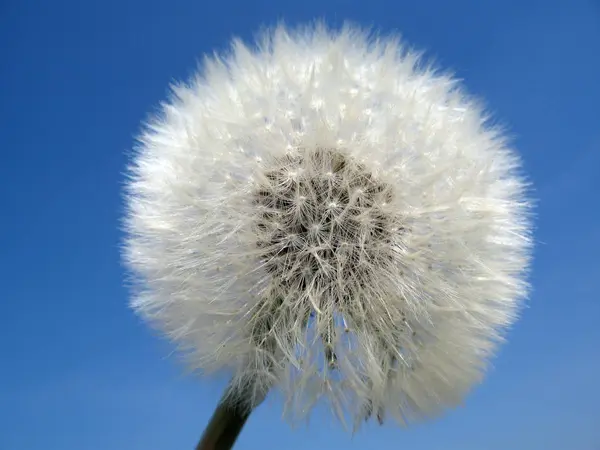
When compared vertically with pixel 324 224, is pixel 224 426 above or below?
below

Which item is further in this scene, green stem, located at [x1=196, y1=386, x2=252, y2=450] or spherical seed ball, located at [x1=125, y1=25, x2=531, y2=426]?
spherical seed ball, located at [x1=125, y1=25, x2=531, y2=426]

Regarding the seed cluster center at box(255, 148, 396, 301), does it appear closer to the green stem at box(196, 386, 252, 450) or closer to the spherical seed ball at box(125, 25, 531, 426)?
the spherical seed ball at box(125, 25, 531, 426)

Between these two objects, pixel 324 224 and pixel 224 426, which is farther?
pixel 324 224

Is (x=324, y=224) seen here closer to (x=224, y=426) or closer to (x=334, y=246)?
(x=334, y=246)

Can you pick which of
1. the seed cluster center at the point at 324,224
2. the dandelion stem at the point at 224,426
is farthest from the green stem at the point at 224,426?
the seed cluster center at the point at 324,224

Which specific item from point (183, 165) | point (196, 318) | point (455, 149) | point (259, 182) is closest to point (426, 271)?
point (455, 149)

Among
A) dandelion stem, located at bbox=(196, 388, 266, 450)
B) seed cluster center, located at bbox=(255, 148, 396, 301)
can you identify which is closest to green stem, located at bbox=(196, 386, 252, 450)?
dandelion stem, located at bbox=(196, 388, 266, 450)

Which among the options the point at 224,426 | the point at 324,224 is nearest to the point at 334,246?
the point at 324,224

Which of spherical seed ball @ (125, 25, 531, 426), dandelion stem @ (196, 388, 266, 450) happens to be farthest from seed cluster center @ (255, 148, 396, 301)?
dandelion stem @ (196, 388, 266, 450)

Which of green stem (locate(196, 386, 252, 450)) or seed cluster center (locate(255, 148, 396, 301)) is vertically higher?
seed cluster center (locate(255, 148, 396, 301))
